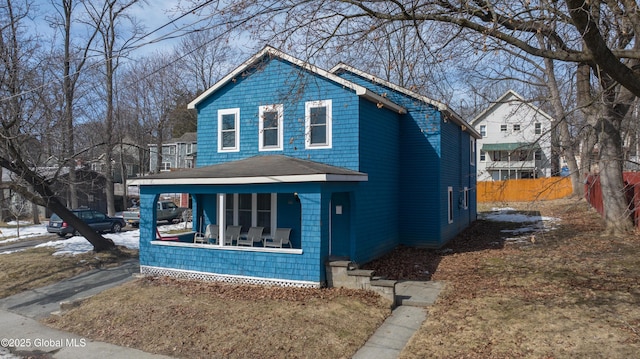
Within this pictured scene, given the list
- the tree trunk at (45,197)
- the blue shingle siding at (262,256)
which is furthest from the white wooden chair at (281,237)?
the tree trunk at (45,197)

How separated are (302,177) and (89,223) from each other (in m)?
18.7

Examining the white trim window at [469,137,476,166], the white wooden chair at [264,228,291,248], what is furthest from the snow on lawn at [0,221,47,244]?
the white trim window at [469,137,476,166]

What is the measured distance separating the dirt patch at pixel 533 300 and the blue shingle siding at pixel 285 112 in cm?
375

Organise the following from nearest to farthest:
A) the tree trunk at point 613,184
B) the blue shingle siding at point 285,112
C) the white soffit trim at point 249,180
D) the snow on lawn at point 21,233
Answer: the white soffit trim at point 249,180 < the blue shingle siding at point 285,112 < the tree trunk at point 613,184 < the snow on lawn at point 21,233

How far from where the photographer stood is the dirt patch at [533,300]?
716cm

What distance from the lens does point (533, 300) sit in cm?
935

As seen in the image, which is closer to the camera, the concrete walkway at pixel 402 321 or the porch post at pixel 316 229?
the concrete walkway at pixel 402 321

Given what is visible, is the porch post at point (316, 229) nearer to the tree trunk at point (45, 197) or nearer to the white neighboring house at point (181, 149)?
the tree trunk at point (45, 197)

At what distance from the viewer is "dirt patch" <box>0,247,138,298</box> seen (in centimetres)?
1354

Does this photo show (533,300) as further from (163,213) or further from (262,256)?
(163,213)

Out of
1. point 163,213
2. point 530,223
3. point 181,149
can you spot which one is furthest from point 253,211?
point 181,149

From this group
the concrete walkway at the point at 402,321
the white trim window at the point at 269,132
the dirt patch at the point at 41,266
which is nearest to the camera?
the concrete walkway at the point at 402,321

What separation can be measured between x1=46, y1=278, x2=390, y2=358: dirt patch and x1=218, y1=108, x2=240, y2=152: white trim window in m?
5.24

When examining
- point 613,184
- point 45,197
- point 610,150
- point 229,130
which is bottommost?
point 45,197
